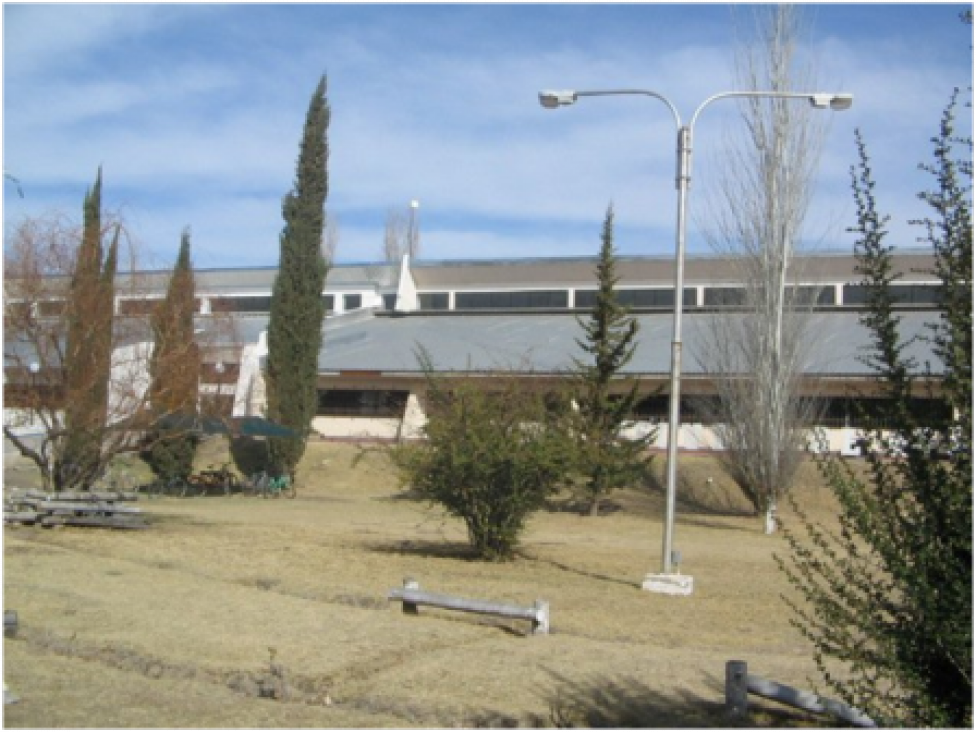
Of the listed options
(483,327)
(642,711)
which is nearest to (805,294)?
(483,327)

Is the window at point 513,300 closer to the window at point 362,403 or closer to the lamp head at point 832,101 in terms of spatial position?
the window at point 362,403

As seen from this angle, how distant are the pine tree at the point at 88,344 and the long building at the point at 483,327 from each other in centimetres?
204

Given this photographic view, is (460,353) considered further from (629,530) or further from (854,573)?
(854,573)

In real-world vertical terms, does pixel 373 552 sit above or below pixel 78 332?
below

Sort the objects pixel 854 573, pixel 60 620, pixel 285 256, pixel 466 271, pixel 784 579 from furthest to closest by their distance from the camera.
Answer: pixel 466 271
pixel 285 256
pixel 784 579
pixel 60 620
pixel 854 573

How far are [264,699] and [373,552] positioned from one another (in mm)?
11089

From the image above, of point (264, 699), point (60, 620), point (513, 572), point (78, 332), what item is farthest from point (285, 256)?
point (264, 699)

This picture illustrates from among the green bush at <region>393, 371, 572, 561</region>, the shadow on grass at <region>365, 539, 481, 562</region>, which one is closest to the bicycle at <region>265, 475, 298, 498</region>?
the shadow on grass at <region>365, 539, 481, 562</region>

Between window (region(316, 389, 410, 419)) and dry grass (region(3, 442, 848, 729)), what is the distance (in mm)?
23194

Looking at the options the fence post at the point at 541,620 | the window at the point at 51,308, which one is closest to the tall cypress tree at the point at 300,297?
the window at the point at 51,308

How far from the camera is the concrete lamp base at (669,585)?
15773 mm

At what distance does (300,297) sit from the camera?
4072 centimetres

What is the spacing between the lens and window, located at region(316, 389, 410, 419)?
45719 mm

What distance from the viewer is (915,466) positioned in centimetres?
579
